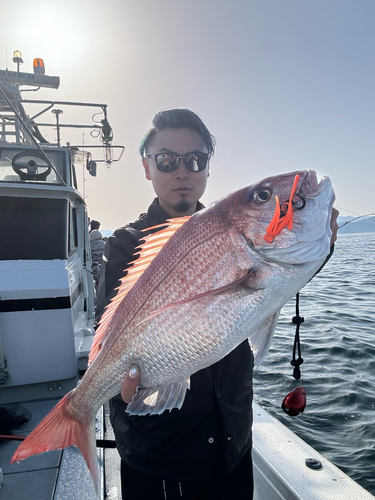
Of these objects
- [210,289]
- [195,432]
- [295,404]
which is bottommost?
[295,404]

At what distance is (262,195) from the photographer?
4.69 ft

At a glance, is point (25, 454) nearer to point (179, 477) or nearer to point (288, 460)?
point (179, 477)

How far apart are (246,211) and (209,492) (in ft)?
4.96

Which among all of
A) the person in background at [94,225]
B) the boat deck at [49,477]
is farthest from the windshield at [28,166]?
the person in background at [94,225]

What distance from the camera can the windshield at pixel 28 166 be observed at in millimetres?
4520

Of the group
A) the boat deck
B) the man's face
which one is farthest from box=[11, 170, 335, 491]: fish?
the boat deck

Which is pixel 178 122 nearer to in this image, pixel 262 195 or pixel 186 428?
pixel 262 195

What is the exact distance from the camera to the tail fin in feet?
5.45

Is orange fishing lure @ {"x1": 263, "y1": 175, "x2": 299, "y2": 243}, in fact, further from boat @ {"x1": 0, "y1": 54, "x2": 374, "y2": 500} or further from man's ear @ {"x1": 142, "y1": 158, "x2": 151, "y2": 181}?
boat @ {"x1": 0, "y1": 54, "x2": 374, "y2": 500}

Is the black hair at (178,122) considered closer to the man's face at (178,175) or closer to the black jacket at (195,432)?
the man's face at (178,175)

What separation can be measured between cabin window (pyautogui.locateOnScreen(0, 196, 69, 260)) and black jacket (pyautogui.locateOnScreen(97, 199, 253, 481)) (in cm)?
276

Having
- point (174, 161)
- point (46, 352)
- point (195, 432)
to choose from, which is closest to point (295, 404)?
point (195, 432)

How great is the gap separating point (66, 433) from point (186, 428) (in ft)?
1.94

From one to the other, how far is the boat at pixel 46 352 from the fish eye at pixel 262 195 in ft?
6.86
